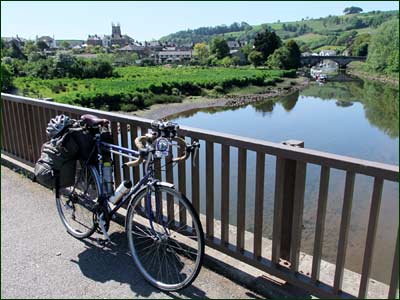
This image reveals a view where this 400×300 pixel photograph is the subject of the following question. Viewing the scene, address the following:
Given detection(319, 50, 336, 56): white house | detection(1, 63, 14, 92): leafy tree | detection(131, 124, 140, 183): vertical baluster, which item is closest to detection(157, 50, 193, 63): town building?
detection(319, 50, 336, 56): white house

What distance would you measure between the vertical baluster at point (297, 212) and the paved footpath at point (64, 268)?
355mm

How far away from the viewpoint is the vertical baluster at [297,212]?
1.97m

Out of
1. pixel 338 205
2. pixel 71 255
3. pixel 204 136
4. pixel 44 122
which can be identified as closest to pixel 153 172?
pixel 204 136

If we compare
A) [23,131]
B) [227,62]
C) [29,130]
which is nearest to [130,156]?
[29,130]

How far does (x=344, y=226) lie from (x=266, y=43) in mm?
76083

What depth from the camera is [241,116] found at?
29688mm

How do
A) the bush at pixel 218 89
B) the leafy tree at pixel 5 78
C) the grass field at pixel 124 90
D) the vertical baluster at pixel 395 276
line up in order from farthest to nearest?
1. the bush at pixel 218 89
2. the grass field at pixel 124 90
3. the leafy tree at pixel 5 78
4. the vertical baluster at pixel 395 276

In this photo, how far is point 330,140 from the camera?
65.1ft

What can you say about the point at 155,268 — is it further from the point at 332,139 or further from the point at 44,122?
the point at 332,139

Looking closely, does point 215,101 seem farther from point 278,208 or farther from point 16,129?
point 278,208

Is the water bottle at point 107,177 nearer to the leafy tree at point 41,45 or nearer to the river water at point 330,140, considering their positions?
the river water at point 330,140

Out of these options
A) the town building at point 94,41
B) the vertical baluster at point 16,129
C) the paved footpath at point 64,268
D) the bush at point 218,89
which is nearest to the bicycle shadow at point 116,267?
the paved footpath at point 64,268

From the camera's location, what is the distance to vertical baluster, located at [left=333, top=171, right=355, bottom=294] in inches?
70.0

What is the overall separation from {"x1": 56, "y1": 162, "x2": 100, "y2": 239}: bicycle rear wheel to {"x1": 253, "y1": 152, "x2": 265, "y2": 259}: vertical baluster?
45.4 inches
